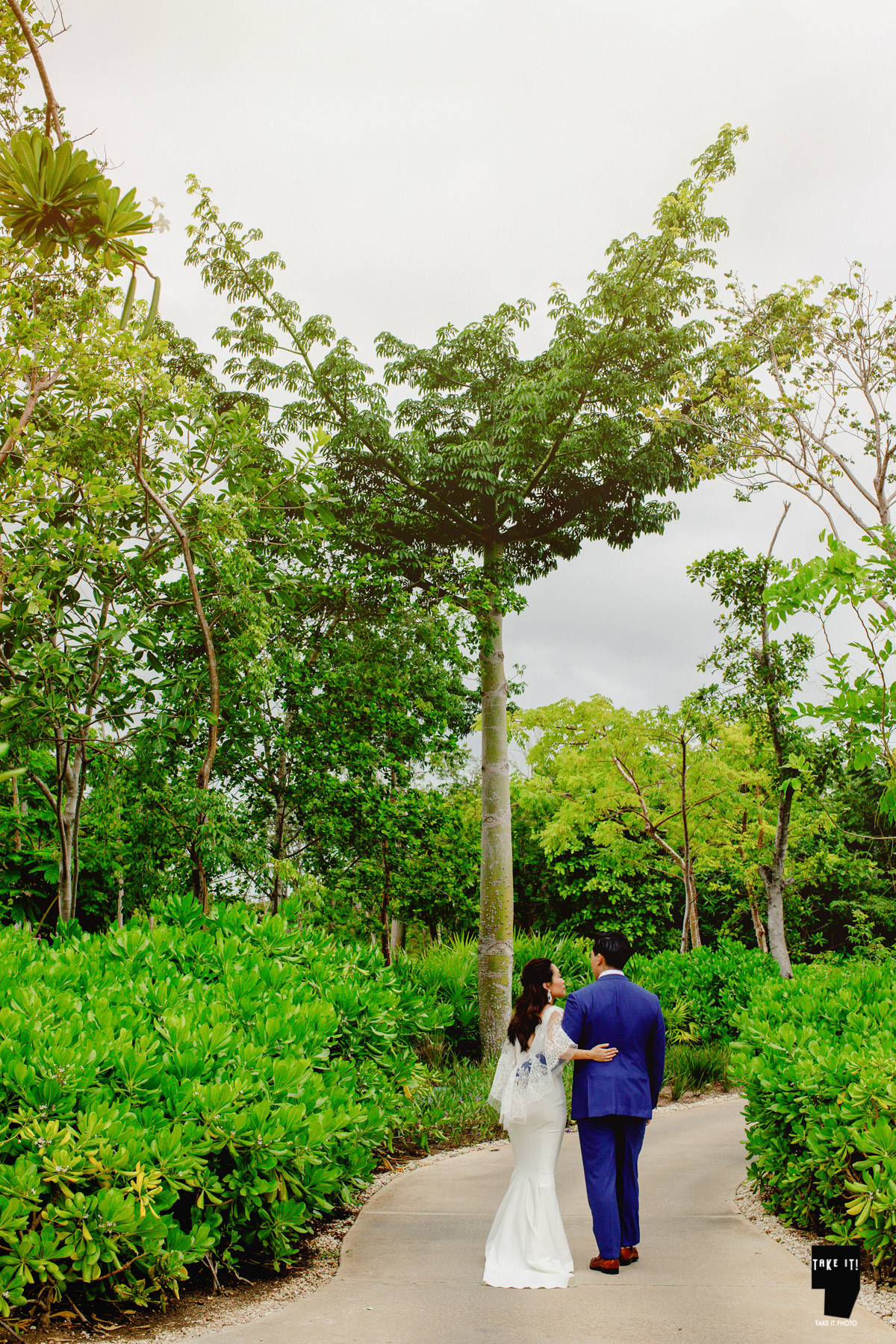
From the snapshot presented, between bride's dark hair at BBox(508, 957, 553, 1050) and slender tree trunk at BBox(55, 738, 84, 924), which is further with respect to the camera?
slender tree trunk at BBox(55, 738, 84, 924)

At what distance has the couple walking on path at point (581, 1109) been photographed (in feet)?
13.7

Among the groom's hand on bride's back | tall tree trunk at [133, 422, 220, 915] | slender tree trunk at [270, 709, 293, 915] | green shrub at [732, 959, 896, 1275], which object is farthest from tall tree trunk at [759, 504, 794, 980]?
the groom's hand on bride's back

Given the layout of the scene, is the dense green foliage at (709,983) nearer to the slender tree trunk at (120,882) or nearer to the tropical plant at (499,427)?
the tropical plant at (499,427)

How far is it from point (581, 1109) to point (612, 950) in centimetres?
77

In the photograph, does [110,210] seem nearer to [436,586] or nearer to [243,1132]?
[243,1132]

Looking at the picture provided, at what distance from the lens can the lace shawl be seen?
4.53 m

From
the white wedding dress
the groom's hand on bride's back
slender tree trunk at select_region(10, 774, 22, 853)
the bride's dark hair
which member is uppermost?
slender tree trunk at select_region(10, 774, 22, 853)

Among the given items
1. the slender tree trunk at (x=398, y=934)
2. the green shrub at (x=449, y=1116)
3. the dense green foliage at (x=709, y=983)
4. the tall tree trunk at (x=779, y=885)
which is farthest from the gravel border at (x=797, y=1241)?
the slender tree trunk at (x=398, y=934)

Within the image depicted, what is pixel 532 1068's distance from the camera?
4.59m

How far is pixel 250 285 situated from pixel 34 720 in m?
6.44

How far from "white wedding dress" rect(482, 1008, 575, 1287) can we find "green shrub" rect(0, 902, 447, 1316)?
2.61 ft

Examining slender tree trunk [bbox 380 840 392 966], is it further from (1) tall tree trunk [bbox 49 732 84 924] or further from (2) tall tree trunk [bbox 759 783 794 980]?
(2) tall tree trunk [bbox 759 783 794 980]

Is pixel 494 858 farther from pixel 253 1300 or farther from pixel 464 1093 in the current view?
pixel 253 1300

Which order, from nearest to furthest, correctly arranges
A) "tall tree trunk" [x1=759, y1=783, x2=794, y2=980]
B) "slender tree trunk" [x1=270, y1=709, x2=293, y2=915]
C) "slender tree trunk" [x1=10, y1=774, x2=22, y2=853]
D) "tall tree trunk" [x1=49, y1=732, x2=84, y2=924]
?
"tall tree trunk" [x1=49, y1=732, x2=84, y2=924] < "slender tree trunk" [x1=10, y1=774, x2=22, y2=853] < "slender tree trunk" [x1=270, y1=709, x2=293, y2=915] < "tall tree trunk" [x1=759, y1=783, x2=794, y2=980]
